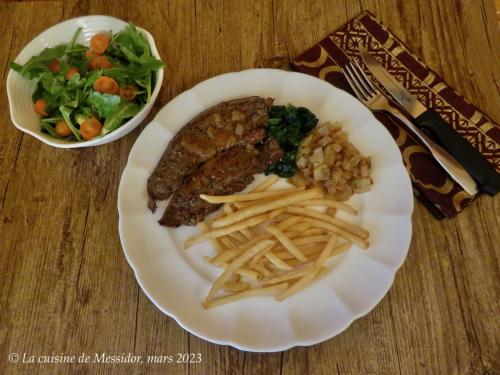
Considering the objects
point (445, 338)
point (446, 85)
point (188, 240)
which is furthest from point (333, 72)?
point (445, 338)

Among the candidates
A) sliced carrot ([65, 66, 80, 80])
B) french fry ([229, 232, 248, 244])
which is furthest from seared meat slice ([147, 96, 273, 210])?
sliced carrot ([65, 66, 80, 80])

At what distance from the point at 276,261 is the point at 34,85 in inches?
79.9

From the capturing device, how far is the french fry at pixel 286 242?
232cm

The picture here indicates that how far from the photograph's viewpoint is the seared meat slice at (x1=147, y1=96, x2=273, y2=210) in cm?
260

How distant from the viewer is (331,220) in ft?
7.98

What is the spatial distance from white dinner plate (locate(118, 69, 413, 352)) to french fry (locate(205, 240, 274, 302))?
127 millimetres

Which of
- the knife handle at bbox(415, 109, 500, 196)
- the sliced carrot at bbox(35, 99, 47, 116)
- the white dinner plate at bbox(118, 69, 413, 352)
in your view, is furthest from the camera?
the sliced carrot at bbox(35, 99, 47, 116)

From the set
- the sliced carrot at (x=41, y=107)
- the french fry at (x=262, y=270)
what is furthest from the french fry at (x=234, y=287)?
the sliced carrot at (x=41, y=107)

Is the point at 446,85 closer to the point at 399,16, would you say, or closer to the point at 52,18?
the point at 399,16

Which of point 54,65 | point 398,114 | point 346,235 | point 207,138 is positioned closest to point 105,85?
point 54,65

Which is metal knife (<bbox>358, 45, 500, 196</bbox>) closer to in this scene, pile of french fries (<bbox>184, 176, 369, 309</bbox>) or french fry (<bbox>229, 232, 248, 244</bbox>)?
pile of french fries (<bbox>184, 176, 369, 309</bbox>)

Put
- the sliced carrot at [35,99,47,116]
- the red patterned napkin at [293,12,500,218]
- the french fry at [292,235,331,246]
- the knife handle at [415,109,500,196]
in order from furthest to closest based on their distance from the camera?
the sliced carrot at [35,99,47,116] < the red patterned napkin at [293,12,500,218] < the knife handle at [415,109,500,196] < the french fry at [292,235,331,246]

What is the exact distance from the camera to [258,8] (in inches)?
133

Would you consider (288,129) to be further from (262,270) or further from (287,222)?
(262,270)
